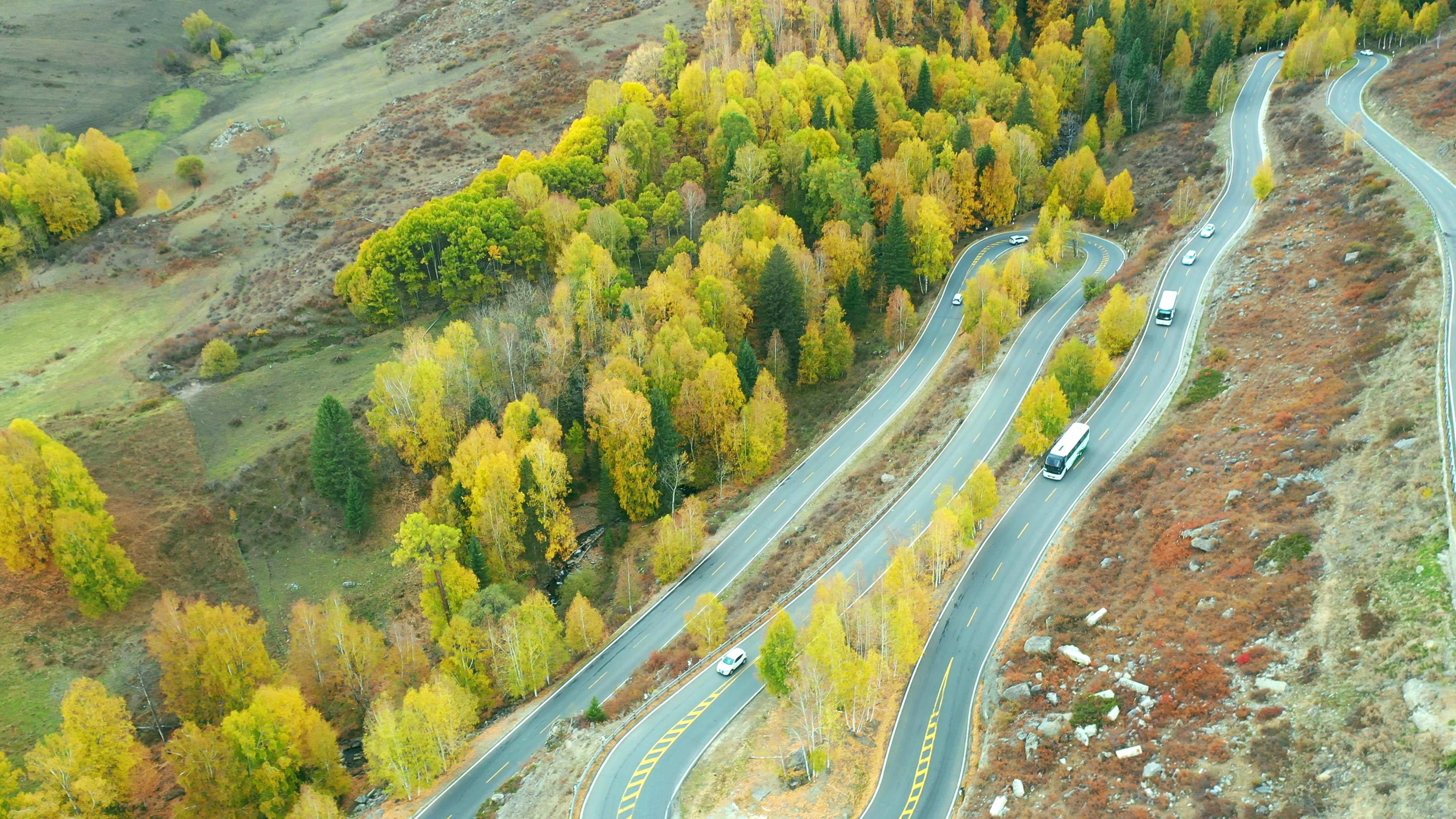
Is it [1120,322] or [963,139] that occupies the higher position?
[963,139]

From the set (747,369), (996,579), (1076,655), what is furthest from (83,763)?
(1076,655)

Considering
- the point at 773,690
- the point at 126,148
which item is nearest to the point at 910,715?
the point at 773,690

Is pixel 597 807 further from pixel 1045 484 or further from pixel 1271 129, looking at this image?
pixel 1271 129

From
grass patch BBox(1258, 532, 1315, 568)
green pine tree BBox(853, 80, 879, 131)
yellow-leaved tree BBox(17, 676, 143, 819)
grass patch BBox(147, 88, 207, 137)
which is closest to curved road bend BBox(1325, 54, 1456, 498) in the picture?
grass patch BBox(1258, 532, 1315, 568)

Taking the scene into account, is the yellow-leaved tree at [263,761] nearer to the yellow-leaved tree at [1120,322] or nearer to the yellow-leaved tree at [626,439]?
the yellow-leaved tree at [626,439]

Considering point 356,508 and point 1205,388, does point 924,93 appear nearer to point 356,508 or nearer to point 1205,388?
point 1205,388

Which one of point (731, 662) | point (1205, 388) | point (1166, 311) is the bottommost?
point (731, 662)
